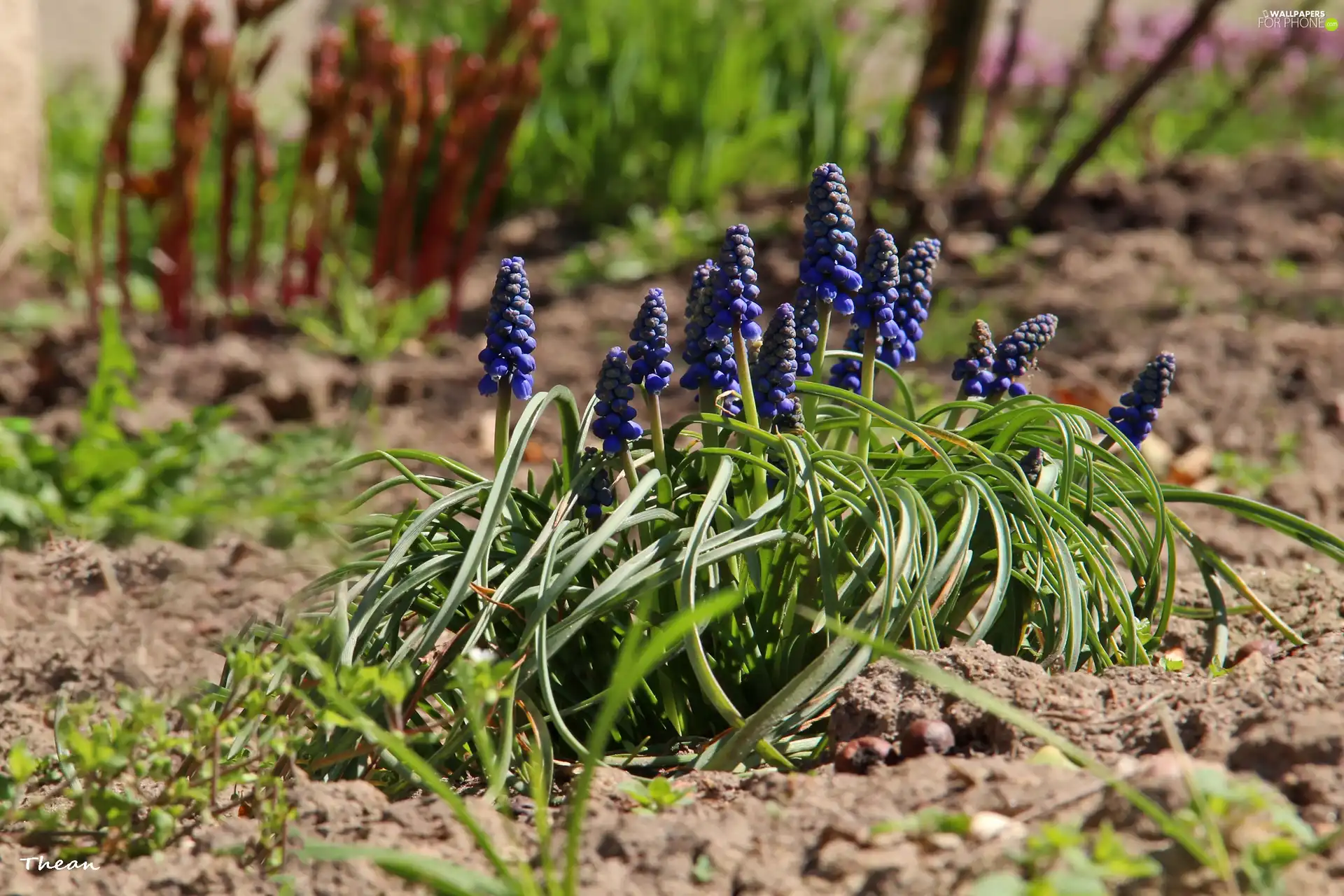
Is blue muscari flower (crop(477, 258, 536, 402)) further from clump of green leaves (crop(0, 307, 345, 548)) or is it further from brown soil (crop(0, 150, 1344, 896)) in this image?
clump of green leaves (crop(0, 307, 345, 548))

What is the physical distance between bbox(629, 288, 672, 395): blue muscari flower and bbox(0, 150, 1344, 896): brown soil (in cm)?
49

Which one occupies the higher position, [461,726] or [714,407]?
[714,407]

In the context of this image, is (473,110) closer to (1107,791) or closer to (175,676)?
(175,676)

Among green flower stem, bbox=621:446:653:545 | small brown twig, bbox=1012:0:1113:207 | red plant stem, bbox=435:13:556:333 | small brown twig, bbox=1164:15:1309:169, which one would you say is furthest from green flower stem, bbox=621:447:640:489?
small brown twig, bbox=1164:15:1309:169

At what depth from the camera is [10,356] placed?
13.8 ft

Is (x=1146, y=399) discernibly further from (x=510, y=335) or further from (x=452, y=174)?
(x=452, y=174)

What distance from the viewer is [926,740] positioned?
1.67 meters

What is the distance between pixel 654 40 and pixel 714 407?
14.1ft

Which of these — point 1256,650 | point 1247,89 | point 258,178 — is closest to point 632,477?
point 1256,650

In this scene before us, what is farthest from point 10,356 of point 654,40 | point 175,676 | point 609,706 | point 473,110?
point 609,706

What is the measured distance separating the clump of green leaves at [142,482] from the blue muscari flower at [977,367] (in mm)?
1342

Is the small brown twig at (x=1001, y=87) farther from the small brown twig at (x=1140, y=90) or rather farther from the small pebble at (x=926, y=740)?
the small pebble at (x=926, y=740)

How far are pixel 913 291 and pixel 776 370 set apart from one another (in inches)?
16.8

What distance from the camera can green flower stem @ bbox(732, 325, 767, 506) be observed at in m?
1.82
